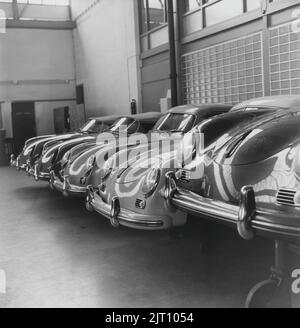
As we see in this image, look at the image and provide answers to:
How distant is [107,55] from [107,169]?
347 inches

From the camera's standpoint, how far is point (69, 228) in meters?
5.10

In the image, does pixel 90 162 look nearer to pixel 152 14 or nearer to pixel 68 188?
pixel 68 188

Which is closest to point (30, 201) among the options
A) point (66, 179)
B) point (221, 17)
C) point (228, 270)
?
point (66, 179)

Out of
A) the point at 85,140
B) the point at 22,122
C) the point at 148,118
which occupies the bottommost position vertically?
the point at 85,140

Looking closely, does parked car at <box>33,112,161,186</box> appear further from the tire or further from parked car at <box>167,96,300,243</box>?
the tire

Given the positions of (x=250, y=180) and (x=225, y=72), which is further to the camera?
(x=225, y=72)

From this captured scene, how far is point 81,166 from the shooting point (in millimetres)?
5453

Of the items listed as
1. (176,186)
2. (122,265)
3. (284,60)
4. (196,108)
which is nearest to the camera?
(176,186)

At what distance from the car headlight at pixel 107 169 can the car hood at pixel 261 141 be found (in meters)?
1.67

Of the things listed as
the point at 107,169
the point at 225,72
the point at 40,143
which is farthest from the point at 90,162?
the point at 225,72

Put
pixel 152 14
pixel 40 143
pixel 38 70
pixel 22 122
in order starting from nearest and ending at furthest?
pixel 40 143, pixel 152 14, pixel 22 122, pixel 38 70

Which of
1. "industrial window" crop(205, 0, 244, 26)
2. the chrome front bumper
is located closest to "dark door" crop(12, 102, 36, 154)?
the chrome front bumper

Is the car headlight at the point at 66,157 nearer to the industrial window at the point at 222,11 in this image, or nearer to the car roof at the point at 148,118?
the car roof at the point at 148,118

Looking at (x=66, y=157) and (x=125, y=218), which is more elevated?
(x=66, y=157)
